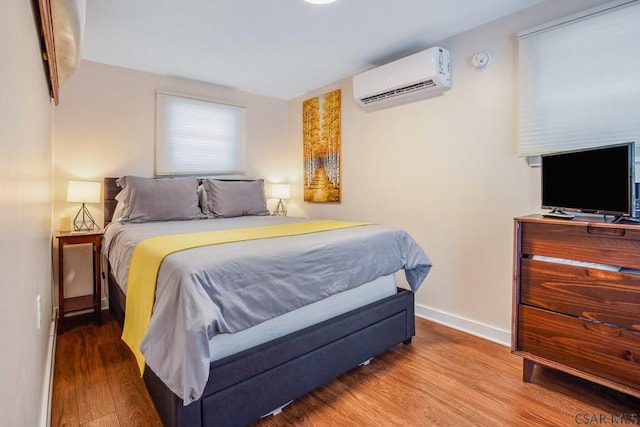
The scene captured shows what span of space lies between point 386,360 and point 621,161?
168 cm

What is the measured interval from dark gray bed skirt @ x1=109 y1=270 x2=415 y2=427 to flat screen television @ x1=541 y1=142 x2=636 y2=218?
1.14 m

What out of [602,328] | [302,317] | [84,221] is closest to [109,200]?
[84,221]

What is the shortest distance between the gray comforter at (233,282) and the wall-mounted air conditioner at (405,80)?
1329 mm

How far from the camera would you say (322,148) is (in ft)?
12.9

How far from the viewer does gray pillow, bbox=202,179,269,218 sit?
10.9 feet

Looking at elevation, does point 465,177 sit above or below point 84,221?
above

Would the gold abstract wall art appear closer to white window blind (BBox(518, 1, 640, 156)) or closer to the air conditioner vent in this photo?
the air conditioner vent

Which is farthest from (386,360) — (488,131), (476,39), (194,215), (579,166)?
(476,39)

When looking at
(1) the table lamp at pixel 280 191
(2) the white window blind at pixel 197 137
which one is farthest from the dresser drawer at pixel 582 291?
(2) the white window blind at pixel 197 137

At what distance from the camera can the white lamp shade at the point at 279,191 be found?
422 centimetres

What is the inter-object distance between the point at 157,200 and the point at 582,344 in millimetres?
3098

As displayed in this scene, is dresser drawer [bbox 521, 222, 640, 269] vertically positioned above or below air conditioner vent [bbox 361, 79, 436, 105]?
below

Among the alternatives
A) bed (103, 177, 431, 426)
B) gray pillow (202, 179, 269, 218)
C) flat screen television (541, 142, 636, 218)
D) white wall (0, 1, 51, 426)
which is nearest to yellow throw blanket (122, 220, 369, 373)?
bed (103, 177, 431, 426)

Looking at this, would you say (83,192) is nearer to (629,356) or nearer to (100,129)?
(100,129)
